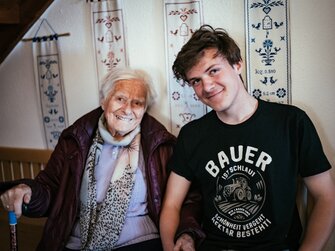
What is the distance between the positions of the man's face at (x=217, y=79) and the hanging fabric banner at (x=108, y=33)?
709 millimetres

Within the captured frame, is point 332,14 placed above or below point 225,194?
above

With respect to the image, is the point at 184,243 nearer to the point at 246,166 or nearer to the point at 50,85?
the point at 246,166

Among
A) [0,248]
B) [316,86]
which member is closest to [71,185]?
[0,248]

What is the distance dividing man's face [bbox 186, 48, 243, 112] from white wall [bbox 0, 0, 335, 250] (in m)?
0.38

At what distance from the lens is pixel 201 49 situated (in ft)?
4.34

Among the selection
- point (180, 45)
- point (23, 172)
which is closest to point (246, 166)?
point (180, 45)

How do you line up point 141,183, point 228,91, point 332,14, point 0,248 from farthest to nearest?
point 0,248 < point 141,183 < point 332,14 < point 228,91

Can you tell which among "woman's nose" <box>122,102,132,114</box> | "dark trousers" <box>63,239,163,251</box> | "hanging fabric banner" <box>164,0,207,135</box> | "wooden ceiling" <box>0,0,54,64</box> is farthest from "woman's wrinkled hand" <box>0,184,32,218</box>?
"wooden ceiling" <box>0,0,54,64</box>

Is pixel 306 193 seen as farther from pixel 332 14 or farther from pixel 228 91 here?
pixel 332 14

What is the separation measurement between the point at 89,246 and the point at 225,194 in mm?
642

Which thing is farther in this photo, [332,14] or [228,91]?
[332,14]

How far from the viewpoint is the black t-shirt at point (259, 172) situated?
1300 mm

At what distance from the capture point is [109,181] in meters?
1.60

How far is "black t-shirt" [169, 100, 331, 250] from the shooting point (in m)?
1.30
